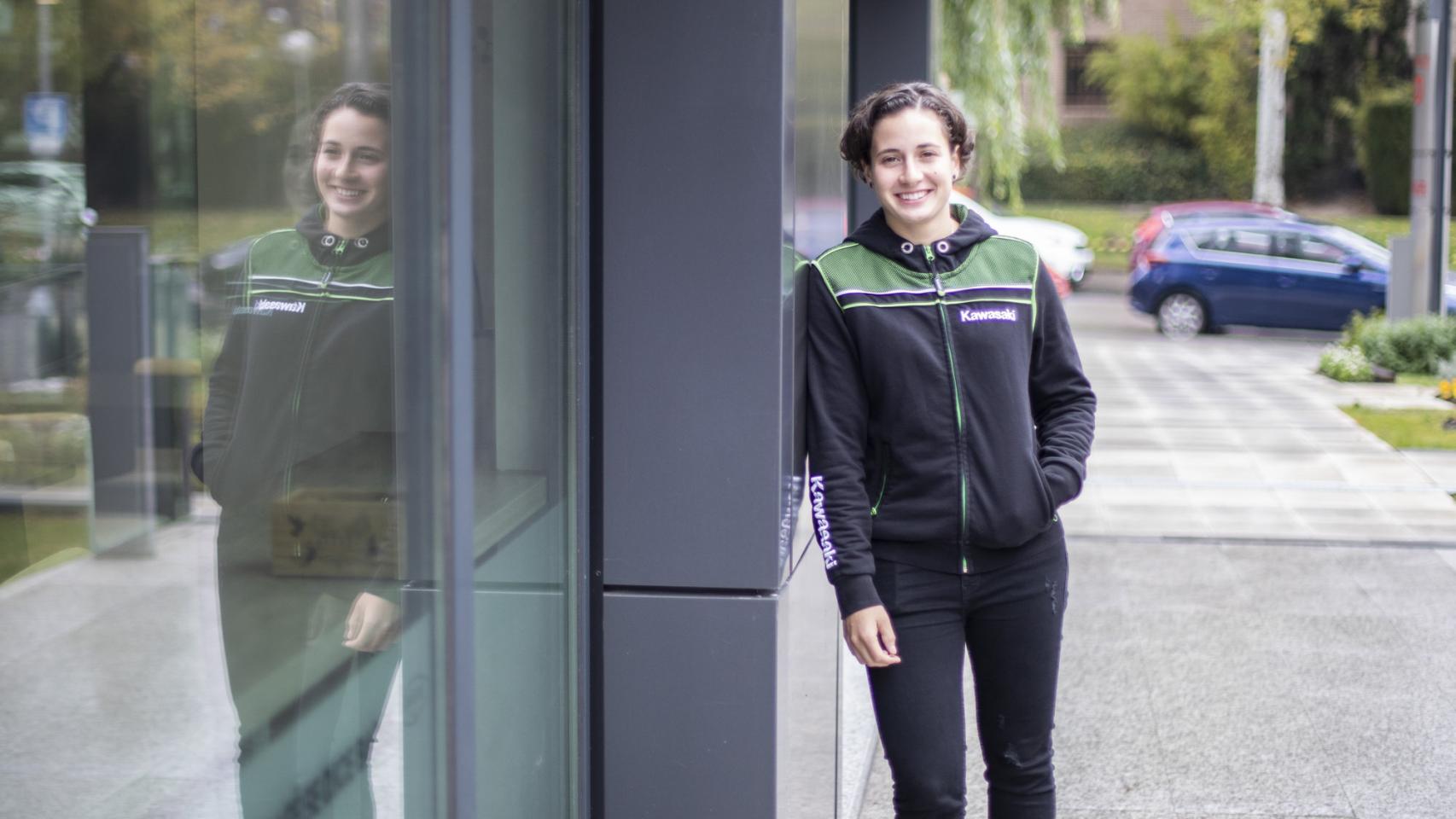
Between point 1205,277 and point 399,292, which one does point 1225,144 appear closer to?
point 1205,277

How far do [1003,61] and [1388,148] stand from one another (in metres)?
21.3

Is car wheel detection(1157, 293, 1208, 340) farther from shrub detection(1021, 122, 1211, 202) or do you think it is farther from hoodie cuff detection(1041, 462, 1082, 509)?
hoodie cuff detection(1041, 462, 1082, 509)

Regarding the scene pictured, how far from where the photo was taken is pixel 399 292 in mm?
2053

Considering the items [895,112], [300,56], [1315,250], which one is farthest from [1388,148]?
[300,56]

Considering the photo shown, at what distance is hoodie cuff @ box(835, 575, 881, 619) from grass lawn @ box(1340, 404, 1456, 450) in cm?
905

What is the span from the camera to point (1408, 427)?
11.7 metres

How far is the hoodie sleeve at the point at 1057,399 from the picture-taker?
9.43 ft

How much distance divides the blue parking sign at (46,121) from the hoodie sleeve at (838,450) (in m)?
1.53

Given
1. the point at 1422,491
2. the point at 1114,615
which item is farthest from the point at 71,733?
the point at 1422,491

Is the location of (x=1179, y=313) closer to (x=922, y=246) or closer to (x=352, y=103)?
(x=922, y=246)

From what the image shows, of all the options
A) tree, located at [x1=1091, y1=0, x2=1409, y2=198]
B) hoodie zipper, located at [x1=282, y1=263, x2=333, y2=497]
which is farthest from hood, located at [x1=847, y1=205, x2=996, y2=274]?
tree, located at [x1=1091, y1=0, x2=1409, y2=198]

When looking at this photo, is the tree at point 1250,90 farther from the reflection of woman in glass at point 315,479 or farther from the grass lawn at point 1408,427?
the reflection of woman in glass at point 315,479

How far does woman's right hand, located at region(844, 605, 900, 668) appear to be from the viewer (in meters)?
2.70

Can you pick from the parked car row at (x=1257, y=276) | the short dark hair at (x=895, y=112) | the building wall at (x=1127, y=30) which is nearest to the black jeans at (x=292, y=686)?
the short dark hair at (x=895, y=112)
